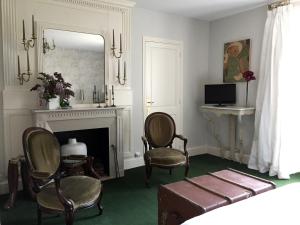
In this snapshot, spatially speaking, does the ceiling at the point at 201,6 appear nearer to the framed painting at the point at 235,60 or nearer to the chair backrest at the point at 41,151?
the framed painting at the point at 235,60

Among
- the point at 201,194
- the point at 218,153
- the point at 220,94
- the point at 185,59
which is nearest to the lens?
the point at 201,194

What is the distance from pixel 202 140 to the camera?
5160 millimetres

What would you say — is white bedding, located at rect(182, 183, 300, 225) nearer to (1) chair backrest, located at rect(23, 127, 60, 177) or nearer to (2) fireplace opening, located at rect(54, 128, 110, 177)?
(1) chair backrest, located at rect(23, 127, 60, 177)

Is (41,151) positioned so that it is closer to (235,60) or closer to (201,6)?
(201,6)

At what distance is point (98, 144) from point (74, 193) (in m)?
1.64

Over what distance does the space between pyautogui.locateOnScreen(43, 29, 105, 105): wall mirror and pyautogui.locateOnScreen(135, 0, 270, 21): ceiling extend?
1.02 meters

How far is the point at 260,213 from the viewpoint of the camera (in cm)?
130

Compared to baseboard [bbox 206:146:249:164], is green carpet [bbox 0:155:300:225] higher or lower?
lower

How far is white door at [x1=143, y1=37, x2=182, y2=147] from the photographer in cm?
435

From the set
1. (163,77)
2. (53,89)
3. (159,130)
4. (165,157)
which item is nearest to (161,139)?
(159,130)

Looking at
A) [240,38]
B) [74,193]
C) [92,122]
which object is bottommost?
[74,193]

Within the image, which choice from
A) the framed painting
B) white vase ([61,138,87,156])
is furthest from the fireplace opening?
the framed painting

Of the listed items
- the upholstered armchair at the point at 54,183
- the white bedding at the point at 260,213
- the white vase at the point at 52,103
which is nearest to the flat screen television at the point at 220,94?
the white vase at the point at 52,103

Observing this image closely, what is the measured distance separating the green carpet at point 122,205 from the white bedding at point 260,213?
1.35 m
